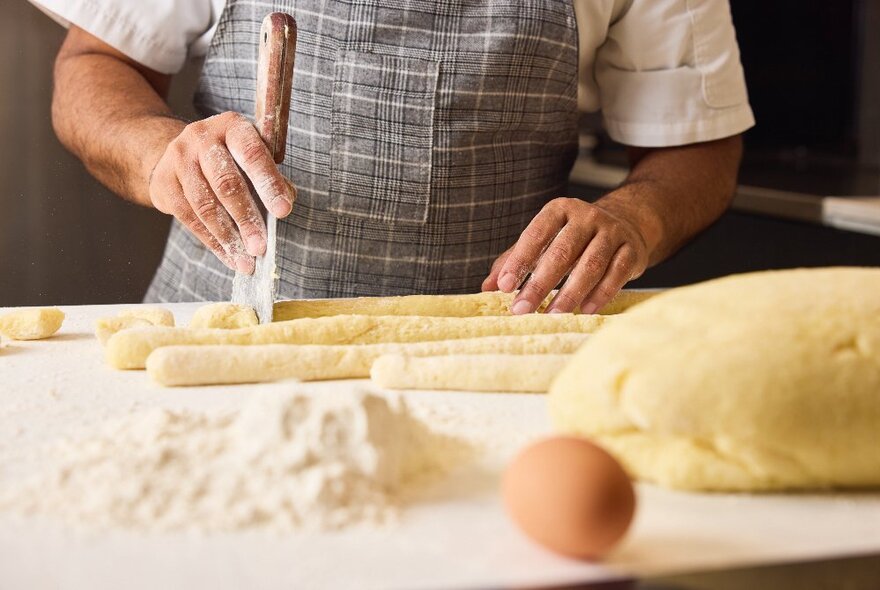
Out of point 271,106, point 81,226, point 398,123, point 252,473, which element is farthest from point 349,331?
point 81,226

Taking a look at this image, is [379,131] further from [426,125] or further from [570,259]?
[570,259]

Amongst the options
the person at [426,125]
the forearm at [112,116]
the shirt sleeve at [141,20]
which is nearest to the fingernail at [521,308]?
the person at [426,125]

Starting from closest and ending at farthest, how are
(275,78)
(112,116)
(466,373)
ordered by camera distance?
(466,373) → (275,78) → (112,116)

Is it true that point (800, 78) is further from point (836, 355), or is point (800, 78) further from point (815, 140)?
point (836, 355)

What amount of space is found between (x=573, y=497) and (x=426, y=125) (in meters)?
1.19

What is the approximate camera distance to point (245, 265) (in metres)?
1.43

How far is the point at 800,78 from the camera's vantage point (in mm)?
3648

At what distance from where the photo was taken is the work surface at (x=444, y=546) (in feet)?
2.25

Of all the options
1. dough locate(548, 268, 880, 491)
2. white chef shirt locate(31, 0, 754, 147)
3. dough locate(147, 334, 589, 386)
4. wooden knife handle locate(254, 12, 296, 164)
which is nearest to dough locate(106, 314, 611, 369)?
dough locate(147, 334, 589, 386)

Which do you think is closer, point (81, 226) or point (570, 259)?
point (570, 259)

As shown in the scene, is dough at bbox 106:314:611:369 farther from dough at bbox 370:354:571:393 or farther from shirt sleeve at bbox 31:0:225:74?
shirt sleeve at bbox 31:0:225:74

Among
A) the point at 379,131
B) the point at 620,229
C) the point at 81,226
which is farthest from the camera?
the point at 81,226

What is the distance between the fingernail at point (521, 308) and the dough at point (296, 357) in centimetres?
20

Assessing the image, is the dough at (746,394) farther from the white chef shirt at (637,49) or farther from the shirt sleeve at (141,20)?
the shirt sleeve at (141,20)
